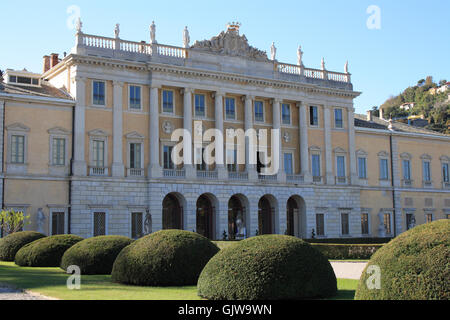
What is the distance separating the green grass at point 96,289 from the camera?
14.1 m

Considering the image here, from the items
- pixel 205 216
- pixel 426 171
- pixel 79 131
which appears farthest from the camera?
pixel 426 171

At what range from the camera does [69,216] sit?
3884 centimetres

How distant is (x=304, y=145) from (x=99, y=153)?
56.8 feet

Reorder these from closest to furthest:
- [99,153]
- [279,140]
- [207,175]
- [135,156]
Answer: [99,153] → [135,156] → [207,175] → [279,140]

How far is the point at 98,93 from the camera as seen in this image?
40938 millimetres

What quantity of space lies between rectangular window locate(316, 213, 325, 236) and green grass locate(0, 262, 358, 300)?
3019 cm

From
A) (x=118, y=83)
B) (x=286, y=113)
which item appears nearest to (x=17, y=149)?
(x=118, y=83)

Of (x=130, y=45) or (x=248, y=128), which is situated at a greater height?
(x=130, y=45)

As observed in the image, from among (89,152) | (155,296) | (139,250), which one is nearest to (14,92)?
(89,152)

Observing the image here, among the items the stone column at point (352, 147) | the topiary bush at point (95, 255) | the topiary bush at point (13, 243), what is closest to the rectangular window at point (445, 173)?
the stone column at point (352, 147)

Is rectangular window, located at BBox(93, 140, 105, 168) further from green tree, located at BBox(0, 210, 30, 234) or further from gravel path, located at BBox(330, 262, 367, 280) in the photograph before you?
gravel path, located at BBox(330, 262, 367, 280)

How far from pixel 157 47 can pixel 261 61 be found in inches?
365

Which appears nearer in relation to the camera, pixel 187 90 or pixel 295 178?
pixel 187 90

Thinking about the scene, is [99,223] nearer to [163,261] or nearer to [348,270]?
[348,270]
